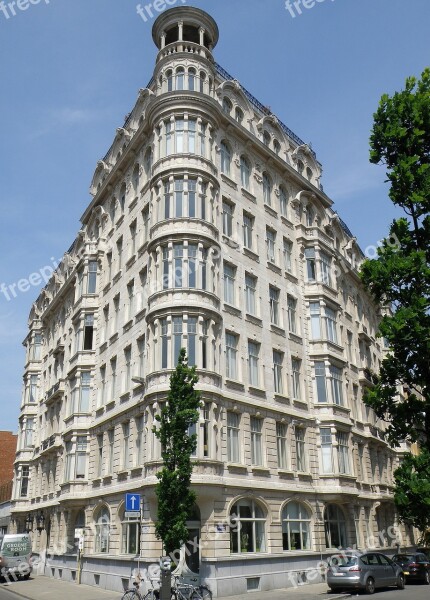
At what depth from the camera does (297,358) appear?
111 ft

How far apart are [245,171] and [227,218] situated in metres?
4.71

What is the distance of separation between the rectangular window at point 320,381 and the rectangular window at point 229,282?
8043mm

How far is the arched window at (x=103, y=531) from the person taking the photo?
30344 mm

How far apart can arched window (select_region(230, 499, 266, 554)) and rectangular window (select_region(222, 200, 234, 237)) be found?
1416 cm

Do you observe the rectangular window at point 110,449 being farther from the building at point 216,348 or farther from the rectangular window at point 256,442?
the rectangular window at point 256,442

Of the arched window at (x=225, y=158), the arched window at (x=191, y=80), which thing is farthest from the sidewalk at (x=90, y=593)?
the arched window at (x=191, y=80)

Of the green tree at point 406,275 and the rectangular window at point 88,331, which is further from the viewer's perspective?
the rectangular window at point 88,331

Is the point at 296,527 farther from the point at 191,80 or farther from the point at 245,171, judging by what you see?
the point at 191,80

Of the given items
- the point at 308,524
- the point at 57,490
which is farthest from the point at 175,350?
the point at 57,490

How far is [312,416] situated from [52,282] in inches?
1309

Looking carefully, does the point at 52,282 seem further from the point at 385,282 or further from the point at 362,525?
the point at 385,282

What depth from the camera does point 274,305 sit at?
111 ft

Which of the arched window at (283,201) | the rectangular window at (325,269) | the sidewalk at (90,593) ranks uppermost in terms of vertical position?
the arched window at (283,201)

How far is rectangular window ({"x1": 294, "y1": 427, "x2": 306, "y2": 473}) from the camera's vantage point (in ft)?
103
